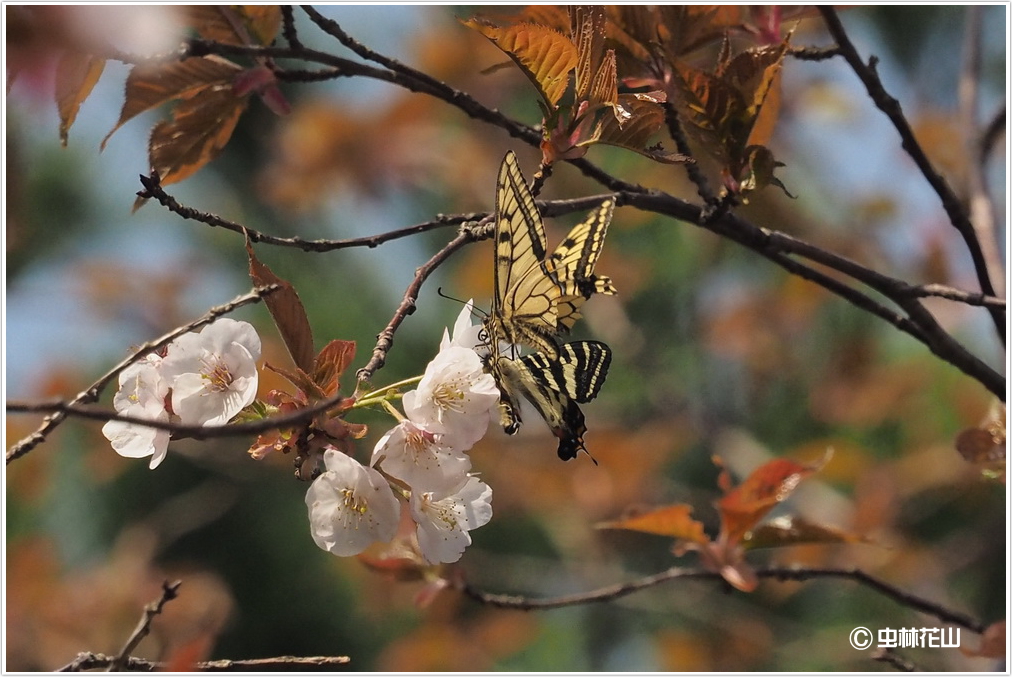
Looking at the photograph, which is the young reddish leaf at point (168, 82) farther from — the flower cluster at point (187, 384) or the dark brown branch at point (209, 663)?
the dark brown branch at point (209, 663)

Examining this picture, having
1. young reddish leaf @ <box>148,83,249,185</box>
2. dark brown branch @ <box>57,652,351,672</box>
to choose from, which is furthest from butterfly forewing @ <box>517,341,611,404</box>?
young reddish leaf @ <box>148,83,249,185</box>

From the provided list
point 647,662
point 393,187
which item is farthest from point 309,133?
point 647,662

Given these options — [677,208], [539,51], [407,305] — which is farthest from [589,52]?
[407,305]

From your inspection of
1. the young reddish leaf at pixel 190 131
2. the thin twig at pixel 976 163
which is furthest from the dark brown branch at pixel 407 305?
the thin twig at pixel 976 163

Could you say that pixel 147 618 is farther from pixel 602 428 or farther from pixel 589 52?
pixel 602 428

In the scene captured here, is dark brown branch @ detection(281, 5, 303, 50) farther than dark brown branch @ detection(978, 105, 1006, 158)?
No

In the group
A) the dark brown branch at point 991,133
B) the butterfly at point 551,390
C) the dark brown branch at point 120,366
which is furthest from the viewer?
the dark brown branch at point 991,133

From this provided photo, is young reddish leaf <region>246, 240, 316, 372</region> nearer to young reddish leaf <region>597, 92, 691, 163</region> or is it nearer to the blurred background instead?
young reddish leaf <region>597, 92, 691, 163</region>
